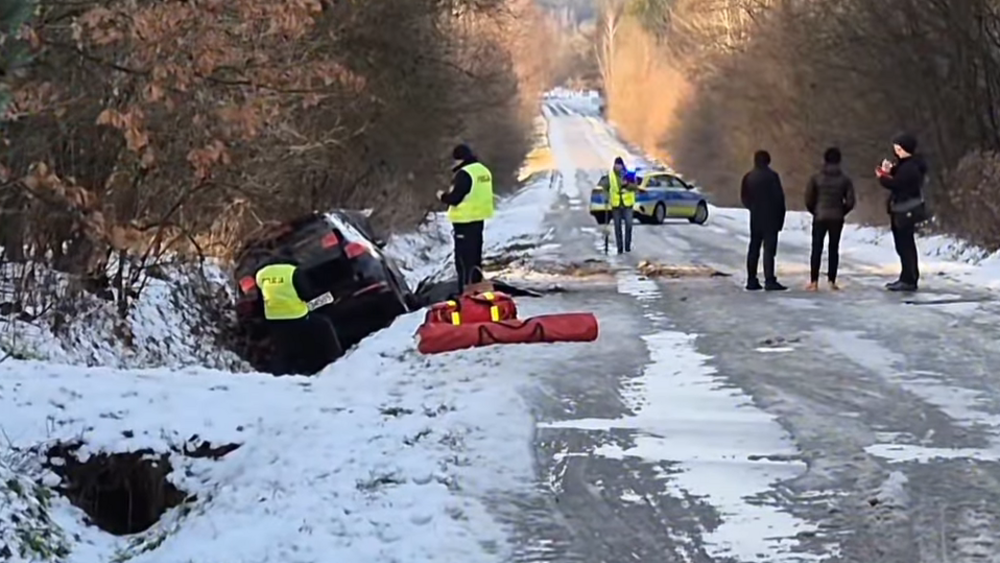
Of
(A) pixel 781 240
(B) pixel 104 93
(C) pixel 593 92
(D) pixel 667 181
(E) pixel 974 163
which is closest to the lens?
(B) pixel 104 93

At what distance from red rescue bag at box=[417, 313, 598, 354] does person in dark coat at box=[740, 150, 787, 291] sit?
4.81 meters

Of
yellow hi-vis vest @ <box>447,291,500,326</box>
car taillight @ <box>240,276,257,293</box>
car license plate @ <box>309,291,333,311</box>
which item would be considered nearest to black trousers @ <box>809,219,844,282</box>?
yellow hi-vis vest @ <box>447,291,500,326</box>

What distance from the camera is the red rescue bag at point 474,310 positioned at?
1286cm

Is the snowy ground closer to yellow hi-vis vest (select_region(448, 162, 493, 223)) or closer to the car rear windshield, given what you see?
yellow hi-vis vest (select_region(448, 162, 493, 223))

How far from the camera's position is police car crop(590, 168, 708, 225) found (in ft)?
136

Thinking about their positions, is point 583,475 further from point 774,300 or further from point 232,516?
point 774,300

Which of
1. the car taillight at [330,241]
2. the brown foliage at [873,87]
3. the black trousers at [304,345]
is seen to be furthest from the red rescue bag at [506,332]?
the brown foliage at [873,87]

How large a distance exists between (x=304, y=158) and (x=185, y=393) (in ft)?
33.7

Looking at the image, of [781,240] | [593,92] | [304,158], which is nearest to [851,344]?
[304,158]

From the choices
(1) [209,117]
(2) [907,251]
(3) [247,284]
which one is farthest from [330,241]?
(2) [907,251]

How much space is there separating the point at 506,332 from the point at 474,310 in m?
0.52

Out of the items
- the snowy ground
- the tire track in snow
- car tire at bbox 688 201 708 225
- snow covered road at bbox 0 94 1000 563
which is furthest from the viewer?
car tire at bbox 688 201 708 225

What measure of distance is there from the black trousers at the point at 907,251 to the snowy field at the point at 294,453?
678cm

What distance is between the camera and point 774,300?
16203 millimetres
